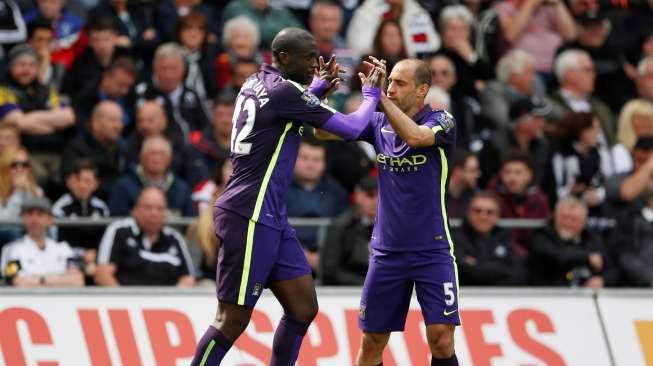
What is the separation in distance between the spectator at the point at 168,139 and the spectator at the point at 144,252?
1232 mm

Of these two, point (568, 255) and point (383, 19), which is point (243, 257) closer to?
point (568, 255)

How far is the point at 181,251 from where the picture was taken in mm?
13391

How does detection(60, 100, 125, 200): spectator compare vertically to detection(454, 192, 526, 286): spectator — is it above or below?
above

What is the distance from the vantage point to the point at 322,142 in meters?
14.7


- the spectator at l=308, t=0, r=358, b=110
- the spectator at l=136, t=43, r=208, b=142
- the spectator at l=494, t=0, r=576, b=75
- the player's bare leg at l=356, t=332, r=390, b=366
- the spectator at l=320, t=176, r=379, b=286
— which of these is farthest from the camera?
the spectator at l=494, t=0, r=576, b=75

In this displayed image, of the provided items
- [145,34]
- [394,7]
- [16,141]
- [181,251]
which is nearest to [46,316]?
[181,251]

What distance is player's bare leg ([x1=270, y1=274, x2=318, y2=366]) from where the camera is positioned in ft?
32.6

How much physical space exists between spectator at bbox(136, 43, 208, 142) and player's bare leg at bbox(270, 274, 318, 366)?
18.4 ft

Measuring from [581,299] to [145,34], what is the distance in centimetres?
632

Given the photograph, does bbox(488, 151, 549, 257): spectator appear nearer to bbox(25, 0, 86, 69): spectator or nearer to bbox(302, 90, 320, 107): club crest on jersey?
bbox(25, 0, 86, 69): spectator

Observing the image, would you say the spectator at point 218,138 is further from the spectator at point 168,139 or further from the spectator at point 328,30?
the spectator at point 328,30

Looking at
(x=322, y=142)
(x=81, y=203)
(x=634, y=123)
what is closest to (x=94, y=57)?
(x=81, y=203)

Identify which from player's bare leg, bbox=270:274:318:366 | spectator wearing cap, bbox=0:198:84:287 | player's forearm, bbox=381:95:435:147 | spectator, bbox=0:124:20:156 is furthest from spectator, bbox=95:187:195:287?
player's forearm, bbox=381:95:435:147

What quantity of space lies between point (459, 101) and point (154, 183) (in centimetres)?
381
